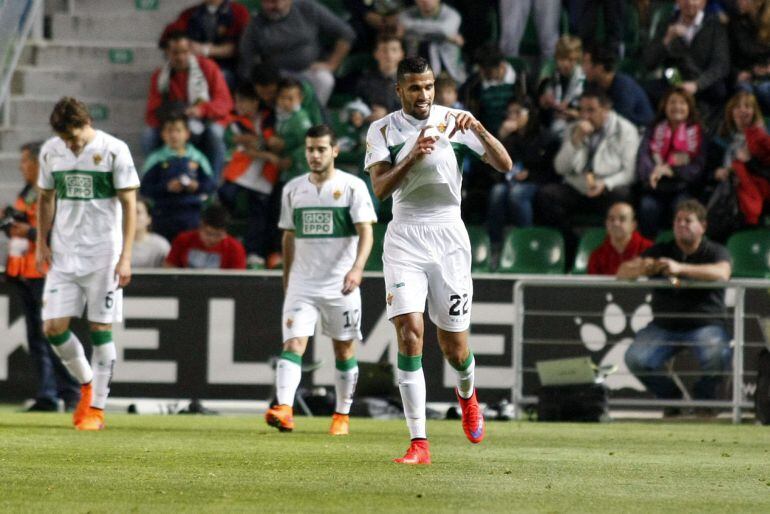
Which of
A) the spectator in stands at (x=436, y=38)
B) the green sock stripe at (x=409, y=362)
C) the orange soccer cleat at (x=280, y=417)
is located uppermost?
the spectator in stands at (x=436, y=38)

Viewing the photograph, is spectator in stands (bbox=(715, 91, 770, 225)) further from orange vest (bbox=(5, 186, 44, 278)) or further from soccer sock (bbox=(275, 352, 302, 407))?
orange vest (bbox=(5, 186, 44, 278))

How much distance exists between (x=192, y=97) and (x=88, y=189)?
223 inches

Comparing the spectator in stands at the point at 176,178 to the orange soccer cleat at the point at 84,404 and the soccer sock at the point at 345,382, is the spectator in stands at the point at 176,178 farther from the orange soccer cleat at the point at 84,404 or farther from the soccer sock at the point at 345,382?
the soccer sock at the point at 345,382

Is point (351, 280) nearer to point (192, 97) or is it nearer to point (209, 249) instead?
point (209, 249)

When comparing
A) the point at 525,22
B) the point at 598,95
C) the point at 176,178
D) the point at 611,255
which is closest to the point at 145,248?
the point at 176,178

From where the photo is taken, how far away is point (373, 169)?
8.03 metres

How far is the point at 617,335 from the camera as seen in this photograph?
534 inches

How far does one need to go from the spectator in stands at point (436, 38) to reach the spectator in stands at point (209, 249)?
3.48 meters

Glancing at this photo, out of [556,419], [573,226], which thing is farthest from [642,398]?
[573,226]

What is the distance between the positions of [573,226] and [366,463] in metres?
7.90

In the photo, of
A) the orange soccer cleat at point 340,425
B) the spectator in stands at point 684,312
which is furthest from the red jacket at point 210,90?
the orange soccer cleat at point 340,425

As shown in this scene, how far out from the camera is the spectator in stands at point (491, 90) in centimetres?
1534

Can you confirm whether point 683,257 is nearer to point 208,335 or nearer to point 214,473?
point 208,335

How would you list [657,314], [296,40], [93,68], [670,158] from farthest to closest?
[93,68]
[296,40]
[670,158]
[657,314]
